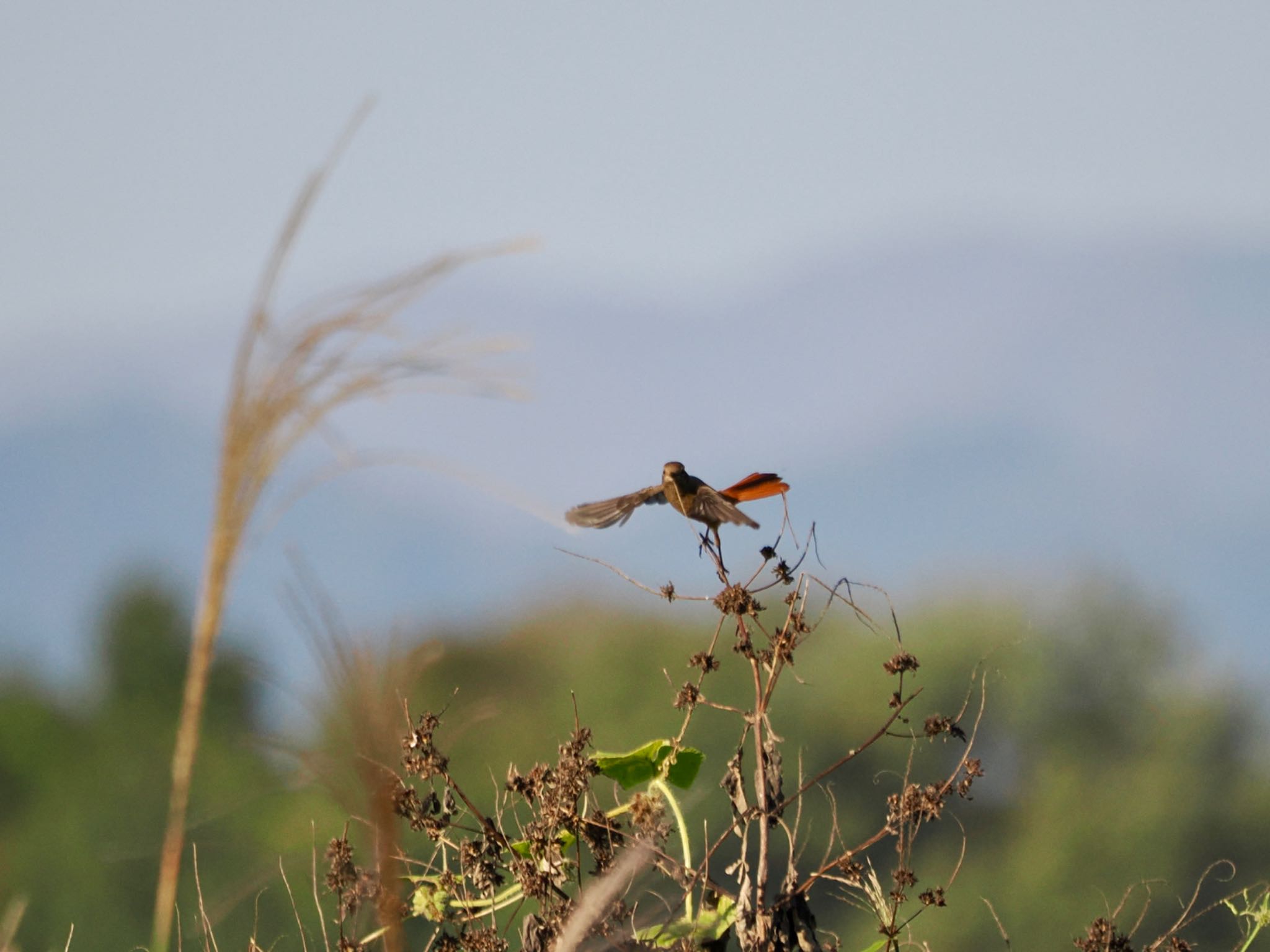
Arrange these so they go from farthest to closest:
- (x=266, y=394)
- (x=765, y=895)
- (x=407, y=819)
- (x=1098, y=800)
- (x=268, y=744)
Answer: (x=1098, y=800), (x=407, y=819), (x=765, y=895), (x=268, y=744), (x=266, y=394)

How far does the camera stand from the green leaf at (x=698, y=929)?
1906mm

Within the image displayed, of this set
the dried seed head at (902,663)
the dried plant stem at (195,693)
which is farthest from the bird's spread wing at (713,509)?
the dried plant stem at (195,693)

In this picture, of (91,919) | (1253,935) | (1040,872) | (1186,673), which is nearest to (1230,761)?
(1186,673)

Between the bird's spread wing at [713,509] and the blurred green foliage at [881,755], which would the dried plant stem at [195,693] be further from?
the blurred green foliage at [881,755]

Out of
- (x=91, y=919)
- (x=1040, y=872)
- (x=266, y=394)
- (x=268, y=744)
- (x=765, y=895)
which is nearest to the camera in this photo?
(x=266, y=394)

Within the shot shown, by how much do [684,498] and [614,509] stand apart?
0.13m

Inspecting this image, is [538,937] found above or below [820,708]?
above

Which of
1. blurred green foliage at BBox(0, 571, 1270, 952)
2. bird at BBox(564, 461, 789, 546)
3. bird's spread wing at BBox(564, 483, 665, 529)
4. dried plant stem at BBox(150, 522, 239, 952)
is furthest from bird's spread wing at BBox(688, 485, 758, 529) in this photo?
blurred green foliage at BBox(0, 571, 1270, 952)

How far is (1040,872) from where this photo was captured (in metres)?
35.3

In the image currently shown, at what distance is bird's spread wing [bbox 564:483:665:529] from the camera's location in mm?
2186

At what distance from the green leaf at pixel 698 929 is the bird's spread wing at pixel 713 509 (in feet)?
1.59

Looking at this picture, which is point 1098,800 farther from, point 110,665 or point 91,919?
point 110,665

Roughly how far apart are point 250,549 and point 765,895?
811 mm

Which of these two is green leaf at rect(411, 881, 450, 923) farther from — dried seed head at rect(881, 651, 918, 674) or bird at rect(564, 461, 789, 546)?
dried seed head at rect(881, 651, 918, 674)
